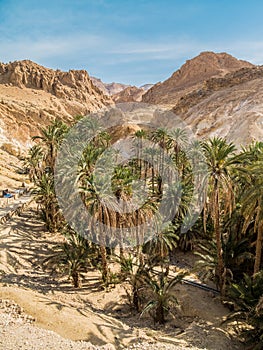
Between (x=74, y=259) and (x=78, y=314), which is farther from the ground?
(x=74, y=259)

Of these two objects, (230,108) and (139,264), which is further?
(230,108)

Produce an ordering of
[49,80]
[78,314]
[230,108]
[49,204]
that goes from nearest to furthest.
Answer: [78,314], [49,204], [230,108], [49,80]

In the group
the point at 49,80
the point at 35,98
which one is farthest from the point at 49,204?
the point at 49,80

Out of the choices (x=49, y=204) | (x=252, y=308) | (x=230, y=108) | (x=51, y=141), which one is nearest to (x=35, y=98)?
(x=230, y=108)

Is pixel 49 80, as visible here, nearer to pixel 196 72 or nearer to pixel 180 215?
pixel 196 72

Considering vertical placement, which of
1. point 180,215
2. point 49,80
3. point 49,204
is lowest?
point 180,215

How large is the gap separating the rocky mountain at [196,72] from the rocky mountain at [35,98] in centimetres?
3754

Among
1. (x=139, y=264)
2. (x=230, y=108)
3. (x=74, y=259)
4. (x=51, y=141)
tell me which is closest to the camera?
(x=74, y=259)

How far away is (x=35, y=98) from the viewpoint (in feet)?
363

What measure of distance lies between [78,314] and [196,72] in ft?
589

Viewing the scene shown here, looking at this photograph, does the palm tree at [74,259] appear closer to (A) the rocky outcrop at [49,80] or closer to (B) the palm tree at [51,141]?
(B) the palm tree at [51,141]

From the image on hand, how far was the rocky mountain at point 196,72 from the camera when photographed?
16825 cm

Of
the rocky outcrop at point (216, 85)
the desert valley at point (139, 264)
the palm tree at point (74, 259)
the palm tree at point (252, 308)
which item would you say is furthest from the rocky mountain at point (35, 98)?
the palm tree at point (252, 308)

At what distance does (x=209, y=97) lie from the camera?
9181 centimetres
